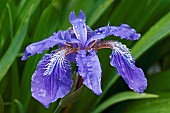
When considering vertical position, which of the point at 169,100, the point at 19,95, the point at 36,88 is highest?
the point at 36,88

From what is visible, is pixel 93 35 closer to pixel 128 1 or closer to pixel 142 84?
pixel 142 84

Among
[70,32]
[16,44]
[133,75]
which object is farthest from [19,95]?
[133,75]

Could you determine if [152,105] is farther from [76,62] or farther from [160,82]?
[76,62]

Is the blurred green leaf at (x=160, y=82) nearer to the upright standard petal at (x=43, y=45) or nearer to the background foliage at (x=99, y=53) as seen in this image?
the background foliage at (x=99, y=53)

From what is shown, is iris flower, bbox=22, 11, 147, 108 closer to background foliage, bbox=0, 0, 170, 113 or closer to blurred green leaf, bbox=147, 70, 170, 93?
background foliage, bbox=0, 0, 170, 113

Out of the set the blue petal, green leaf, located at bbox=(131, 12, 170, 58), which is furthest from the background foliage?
the blue petal

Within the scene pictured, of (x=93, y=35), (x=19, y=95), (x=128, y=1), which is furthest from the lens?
(x=128, y=1)
